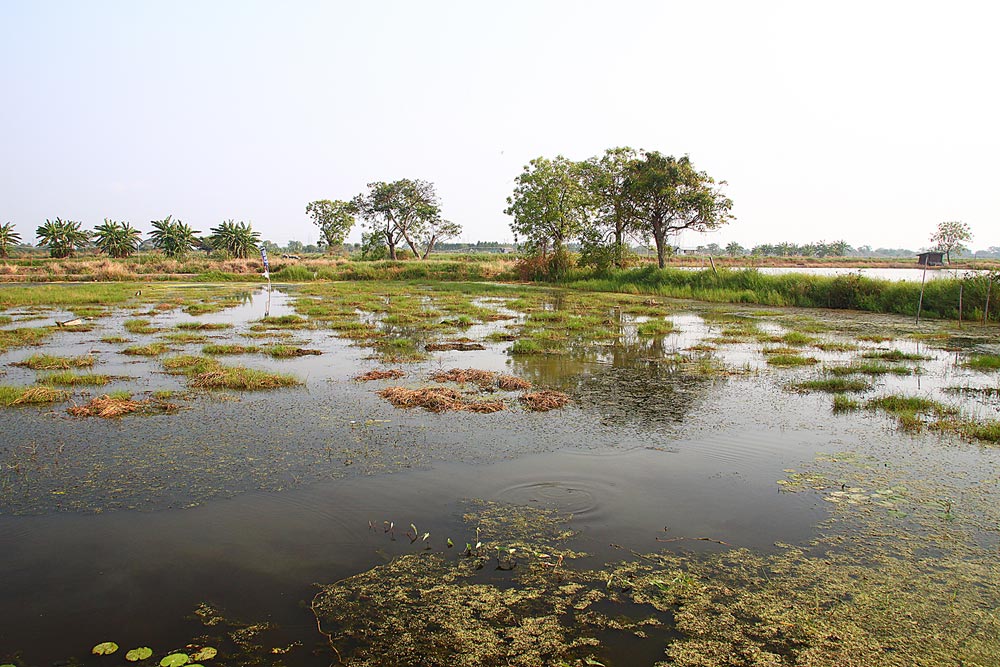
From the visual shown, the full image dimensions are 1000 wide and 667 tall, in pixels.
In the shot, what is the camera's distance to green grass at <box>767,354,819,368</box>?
10.9 m

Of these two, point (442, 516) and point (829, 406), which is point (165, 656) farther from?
point (829, 406)

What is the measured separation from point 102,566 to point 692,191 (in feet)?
93.1

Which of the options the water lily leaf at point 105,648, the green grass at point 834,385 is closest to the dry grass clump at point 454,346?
the green grass at point 834,385

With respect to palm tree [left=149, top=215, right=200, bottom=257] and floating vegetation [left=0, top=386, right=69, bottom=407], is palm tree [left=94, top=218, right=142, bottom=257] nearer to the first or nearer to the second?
palm tree [left=149, top=215, right=200, bottom=257]

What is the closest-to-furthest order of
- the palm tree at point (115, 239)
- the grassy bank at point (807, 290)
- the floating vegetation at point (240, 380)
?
the floating vegetation at point (240, 380), the grassy bank at point (807, 290), the palm tree at point (115, 239)

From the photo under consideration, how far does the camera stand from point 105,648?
10.4 ft

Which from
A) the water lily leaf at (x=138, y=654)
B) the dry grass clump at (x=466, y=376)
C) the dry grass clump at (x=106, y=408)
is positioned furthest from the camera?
the dry grass clump at (x=466, y=376)

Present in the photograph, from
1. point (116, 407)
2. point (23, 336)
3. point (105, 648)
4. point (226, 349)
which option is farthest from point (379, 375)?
point (23, 336)

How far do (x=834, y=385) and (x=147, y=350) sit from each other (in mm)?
11999

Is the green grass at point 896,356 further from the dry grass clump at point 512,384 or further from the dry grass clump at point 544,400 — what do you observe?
the dry grass clump at point 512,384

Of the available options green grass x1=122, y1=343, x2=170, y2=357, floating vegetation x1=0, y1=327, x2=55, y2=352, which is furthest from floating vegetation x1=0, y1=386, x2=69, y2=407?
floating vegetation x1=0, y1=327, x2=55, y2=352

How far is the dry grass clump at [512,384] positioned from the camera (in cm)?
909

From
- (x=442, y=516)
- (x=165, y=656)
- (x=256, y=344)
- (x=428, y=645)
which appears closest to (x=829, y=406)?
(x=442, y=516)

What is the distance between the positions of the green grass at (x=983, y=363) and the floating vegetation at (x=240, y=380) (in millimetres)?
11350
